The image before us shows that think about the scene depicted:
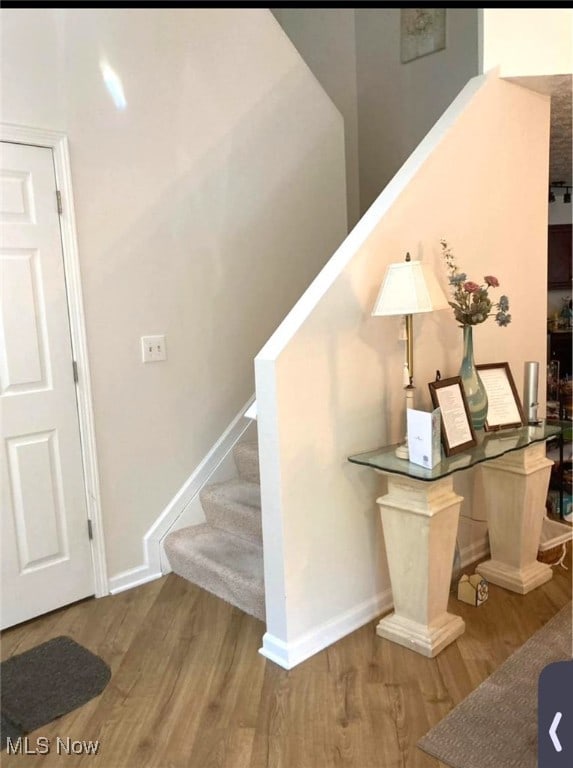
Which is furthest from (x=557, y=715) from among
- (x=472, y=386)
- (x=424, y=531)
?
(x=472, y=386)

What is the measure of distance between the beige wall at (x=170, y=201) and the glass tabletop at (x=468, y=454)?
3.58 feet

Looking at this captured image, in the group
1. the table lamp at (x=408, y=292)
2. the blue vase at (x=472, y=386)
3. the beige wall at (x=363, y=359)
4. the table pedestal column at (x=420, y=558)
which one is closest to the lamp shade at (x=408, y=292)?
the table lamp at (x=408, y=292)

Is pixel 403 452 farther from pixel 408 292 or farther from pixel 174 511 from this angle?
pixel 174 511

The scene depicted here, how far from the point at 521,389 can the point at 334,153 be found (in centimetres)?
181

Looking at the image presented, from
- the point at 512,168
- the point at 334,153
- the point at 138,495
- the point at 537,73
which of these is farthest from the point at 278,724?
the point at 334,153

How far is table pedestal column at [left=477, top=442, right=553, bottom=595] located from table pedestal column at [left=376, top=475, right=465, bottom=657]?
0.51 meters

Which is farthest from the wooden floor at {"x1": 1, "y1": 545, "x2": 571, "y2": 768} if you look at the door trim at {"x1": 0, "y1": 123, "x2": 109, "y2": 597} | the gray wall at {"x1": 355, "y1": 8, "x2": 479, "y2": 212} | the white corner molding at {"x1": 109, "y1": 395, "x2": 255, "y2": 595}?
the gray wall at {"x1": 355, "y1": 8, "x2": 479, "y2": 212}

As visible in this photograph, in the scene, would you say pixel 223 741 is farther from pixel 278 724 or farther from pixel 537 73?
pixel 537 73

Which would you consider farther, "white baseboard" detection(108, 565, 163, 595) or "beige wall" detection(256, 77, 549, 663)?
"white baseboard" detection(108, 565, 163, 595)

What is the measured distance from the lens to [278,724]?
189cm

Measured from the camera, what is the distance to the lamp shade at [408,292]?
212cm

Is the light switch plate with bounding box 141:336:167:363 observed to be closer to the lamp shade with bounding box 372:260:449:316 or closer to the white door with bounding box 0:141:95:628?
the white door with bounding box 0:141:95:628

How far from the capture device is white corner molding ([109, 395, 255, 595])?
2830mm

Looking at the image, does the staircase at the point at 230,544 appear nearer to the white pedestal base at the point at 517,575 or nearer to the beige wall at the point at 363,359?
the beige wall at the point at 363,359
